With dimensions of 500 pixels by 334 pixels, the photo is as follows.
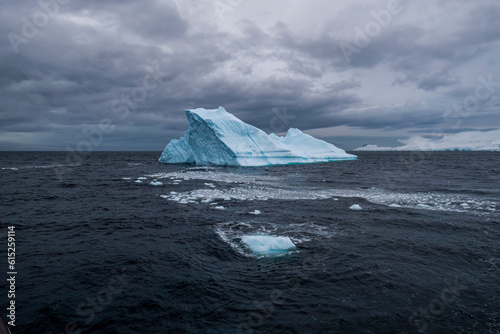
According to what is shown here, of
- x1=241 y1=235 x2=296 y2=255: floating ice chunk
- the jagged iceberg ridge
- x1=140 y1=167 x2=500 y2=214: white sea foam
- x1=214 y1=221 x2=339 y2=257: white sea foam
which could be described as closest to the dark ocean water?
x1=214 y1=221 x2=339 y2=257: white sea foam

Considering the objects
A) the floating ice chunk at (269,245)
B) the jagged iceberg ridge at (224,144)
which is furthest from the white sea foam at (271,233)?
the jagged iceberg ridge at (224,144)

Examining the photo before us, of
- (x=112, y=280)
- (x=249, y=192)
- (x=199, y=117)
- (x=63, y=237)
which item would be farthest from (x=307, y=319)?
(x=199, y=117)

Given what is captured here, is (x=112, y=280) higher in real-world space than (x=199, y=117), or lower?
lower

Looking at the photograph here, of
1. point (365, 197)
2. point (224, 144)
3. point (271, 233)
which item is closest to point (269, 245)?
point (271, 233)

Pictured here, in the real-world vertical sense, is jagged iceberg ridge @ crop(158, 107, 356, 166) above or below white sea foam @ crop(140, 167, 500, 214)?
above

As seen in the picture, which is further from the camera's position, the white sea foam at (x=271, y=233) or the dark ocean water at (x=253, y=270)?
the white sea foam at (x=271, y=233)

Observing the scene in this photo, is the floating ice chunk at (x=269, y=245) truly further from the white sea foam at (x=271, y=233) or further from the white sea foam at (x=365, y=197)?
the white sea foam at (x=365, y=197)

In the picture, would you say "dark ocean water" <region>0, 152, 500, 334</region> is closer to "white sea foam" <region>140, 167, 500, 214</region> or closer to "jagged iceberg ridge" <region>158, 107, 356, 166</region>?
"white sea foam" <region>140, 167, 500, 214</region>

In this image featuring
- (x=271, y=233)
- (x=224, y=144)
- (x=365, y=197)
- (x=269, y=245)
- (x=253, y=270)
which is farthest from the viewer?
(x=224, y=144)

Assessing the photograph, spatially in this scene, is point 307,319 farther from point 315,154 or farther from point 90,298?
point 315,154

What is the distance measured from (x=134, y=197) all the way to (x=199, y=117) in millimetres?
21460

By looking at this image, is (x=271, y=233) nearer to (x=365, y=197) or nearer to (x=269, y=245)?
(x=269, y=245)

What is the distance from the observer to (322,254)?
7.60 meters

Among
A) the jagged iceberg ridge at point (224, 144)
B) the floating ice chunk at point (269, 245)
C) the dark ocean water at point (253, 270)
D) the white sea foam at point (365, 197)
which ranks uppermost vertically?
the jagged iceberg ridge at point (224, 144)
